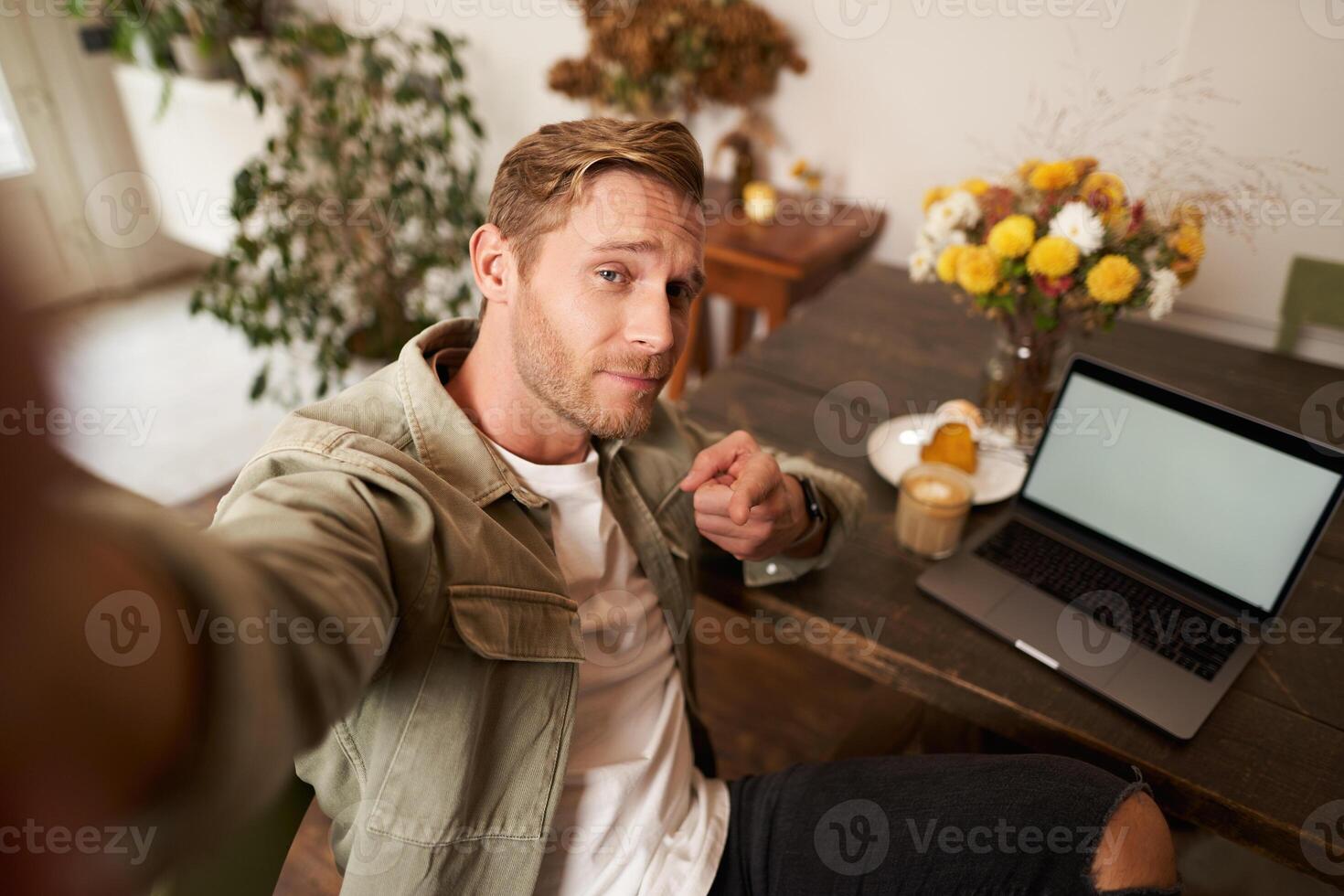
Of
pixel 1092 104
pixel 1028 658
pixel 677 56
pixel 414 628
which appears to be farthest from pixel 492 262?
pixel 1092 104

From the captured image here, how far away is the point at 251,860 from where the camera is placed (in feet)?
2.89

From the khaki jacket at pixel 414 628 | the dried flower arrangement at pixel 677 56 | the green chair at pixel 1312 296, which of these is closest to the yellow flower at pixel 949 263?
the khaki jacket at pixel 414 628

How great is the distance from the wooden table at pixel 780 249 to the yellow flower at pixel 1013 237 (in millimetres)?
960

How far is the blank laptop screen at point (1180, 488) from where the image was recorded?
3.45 feet

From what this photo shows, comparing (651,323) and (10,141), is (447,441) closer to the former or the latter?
(651,323)

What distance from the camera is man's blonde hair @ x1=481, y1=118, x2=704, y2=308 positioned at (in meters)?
0.98

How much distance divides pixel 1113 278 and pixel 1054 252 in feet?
0.30

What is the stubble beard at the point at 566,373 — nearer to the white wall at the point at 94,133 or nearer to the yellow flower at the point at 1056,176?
the yellow flower at the point at 1056,176

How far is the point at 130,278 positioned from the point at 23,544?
14.3 feet

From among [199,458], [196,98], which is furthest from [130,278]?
[199,458]

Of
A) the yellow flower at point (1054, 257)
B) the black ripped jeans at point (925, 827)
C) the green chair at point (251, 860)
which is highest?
the yellow flower at point (1054, 257)

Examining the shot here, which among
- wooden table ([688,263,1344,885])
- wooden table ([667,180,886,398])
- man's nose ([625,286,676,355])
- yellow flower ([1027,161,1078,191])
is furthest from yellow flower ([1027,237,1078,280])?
wooden table ([667,180,886,398])

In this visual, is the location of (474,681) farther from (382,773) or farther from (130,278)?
(130,278)

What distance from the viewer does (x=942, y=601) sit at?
114 centimetres
